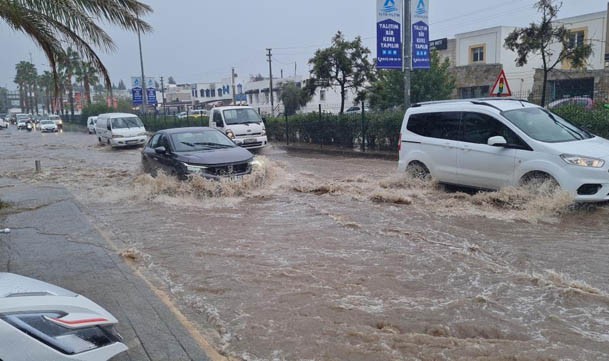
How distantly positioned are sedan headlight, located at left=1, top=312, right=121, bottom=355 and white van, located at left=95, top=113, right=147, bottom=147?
83.0 ft

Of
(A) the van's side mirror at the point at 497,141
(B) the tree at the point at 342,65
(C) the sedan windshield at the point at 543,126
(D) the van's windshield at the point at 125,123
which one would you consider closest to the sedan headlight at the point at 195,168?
(A) the van's side mirror at the point at 497,141

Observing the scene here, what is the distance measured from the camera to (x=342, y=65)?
2303 centimetres

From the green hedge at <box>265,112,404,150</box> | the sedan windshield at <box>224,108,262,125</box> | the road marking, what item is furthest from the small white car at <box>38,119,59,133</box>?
the road marking

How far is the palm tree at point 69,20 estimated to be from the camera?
347 inches

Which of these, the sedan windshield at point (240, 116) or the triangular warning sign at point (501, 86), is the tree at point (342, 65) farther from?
the triangular warning sign at point (501, 86)

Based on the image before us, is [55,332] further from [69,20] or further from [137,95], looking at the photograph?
[137,95]

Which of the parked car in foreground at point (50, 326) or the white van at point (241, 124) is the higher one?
the white van at point (241, 124)

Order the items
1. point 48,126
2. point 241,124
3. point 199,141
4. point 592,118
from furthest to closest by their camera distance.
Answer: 1. point 48,126
2. point 241,124
3. point 592,118
4. point 199,141

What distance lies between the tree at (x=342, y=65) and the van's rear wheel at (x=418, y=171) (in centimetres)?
1266

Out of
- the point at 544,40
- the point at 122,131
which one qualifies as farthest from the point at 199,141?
the point at 122,131

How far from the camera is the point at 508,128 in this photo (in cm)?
893

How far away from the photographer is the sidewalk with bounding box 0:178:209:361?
425 cm

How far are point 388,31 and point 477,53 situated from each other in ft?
111

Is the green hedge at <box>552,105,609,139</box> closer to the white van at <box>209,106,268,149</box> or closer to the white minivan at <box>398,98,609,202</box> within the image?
the white minivan at <box>398,98,609,202</box>
